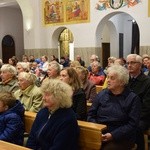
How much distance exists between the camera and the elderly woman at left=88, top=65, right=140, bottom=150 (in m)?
3.33

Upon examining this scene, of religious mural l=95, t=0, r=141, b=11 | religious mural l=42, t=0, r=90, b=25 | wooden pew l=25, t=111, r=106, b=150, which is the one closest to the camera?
wooden pew l=25, t=111, r=106, b=150

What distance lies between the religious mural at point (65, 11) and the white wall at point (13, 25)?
4528 mm

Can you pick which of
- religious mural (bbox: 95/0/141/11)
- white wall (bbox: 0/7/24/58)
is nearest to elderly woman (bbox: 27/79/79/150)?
religious mural (bbox: 95/0/141/11)

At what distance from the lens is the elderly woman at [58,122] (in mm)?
2865

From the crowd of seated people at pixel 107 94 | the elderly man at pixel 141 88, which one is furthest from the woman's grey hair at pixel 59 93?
the elderly man at pixel 141 88

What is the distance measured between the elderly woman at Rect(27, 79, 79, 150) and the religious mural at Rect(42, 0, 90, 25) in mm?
10389

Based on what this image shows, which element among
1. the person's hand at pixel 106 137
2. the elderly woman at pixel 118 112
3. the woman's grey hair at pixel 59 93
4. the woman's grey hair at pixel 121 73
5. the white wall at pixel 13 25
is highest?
the white wall at pixel 13 25

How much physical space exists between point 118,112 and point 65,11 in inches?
432

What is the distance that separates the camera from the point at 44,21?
14750 millimetres

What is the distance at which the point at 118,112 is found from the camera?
3.39 metres

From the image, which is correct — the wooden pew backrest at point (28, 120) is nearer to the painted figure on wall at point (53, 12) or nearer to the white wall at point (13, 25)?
the painted figure on wall at point (53, 12)

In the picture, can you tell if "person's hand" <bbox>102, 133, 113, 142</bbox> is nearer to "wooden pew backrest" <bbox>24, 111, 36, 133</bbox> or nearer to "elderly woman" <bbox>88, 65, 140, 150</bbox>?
"elderly woman" <bbox>88, 65, 140, 150</bbox>

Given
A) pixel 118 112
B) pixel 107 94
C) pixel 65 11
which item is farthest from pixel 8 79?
pixel 65 11

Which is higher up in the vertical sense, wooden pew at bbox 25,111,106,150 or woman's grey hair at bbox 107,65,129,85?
woman's grey hair at bbox 107,65,129,85
